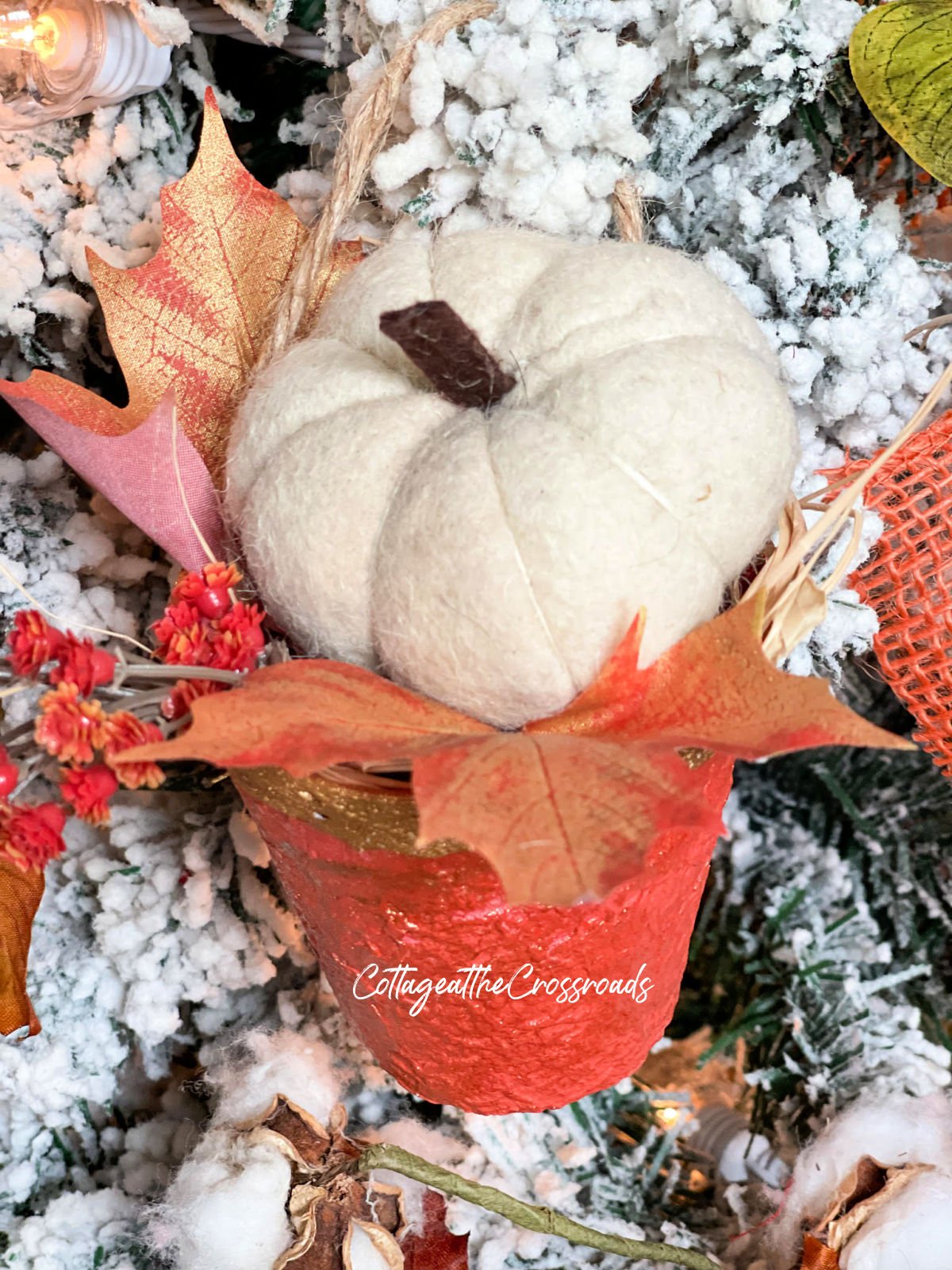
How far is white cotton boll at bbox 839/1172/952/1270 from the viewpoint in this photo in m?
0.58

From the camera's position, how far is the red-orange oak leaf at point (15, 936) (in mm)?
553

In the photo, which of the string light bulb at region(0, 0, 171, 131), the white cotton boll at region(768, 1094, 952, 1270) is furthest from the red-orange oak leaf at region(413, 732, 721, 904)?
the string light bulb at region(0, 0, 171, 131)

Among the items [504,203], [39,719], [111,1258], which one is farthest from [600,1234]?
[504,203]

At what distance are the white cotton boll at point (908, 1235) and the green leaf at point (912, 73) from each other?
22.0 inches

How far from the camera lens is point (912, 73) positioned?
625 millimetres

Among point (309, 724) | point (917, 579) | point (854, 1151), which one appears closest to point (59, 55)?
point (309, 724)

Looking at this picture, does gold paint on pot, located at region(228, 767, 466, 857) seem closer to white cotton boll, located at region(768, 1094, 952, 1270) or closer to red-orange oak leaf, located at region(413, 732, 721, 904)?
red-orange oak leaf, located at region(413, 732, 721, 904)

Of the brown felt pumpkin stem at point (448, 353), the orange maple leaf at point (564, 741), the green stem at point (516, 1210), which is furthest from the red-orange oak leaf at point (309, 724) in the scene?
the green stem at point (516, 1210)

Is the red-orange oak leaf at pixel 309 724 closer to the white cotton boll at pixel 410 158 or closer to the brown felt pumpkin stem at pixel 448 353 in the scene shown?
the brown felt pumpkin stem at pixel 448 353

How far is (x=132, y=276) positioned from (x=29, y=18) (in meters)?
0.17

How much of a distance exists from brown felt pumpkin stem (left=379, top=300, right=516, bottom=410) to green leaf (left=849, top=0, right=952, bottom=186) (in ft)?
0.98

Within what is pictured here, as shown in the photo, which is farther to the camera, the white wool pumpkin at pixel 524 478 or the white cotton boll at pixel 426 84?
the white cotton boll at pixel 426 84

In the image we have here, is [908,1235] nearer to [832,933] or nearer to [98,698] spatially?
[832,933]

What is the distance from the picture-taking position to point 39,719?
1.35ft
